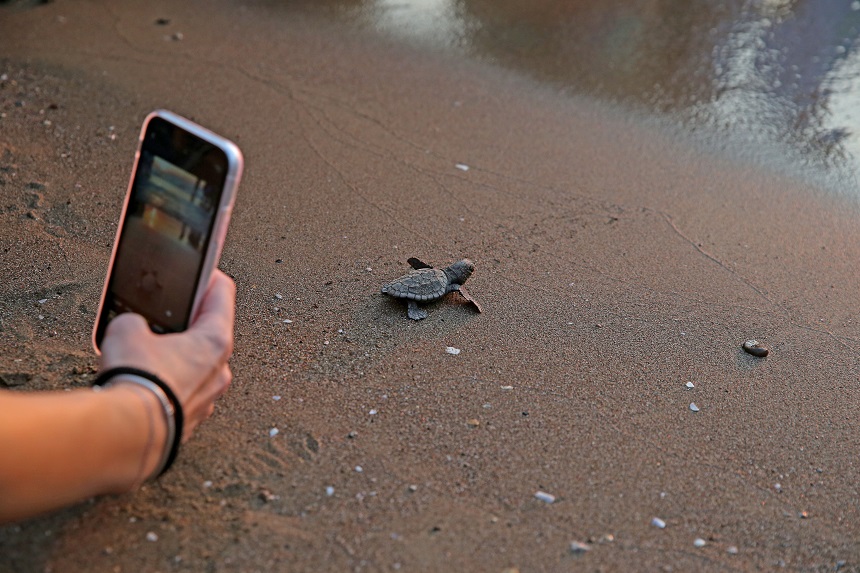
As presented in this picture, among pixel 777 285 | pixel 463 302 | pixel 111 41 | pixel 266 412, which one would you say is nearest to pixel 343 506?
pixel 266 412

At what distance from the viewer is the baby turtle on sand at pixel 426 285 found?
289 cm

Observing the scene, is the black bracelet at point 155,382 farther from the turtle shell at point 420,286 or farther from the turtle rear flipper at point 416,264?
the turtle rear flipper at point 416,264

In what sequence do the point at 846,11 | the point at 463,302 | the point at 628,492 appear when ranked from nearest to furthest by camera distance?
1. the point at 628,492
2. the point at 463,302
3. the point at 846,11

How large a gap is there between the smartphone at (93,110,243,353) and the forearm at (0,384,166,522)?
0.33 m

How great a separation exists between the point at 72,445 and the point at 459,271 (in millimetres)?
1857

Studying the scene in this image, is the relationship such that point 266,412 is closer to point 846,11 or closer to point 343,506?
point 343,506

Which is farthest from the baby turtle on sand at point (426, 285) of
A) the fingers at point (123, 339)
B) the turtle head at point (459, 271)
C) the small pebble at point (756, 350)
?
the fingers at point (123, 339)

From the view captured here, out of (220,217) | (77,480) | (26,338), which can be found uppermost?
(220,217)

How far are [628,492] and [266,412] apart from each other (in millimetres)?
1043

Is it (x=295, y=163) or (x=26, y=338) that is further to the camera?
(x=295, y=163)

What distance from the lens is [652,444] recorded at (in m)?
2.37

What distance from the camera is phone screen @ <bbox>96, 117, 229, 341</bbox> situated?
168cm

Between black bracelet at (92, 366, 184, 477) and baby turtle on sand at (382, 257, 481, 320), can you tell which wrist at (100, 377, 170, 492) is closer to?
black bracelet at (92, 366, 184, 477)

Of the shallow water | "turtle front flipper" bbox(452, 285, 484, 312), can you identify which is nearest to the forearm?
"turtle front flipper" bbox(452, 285, 484, 312)
